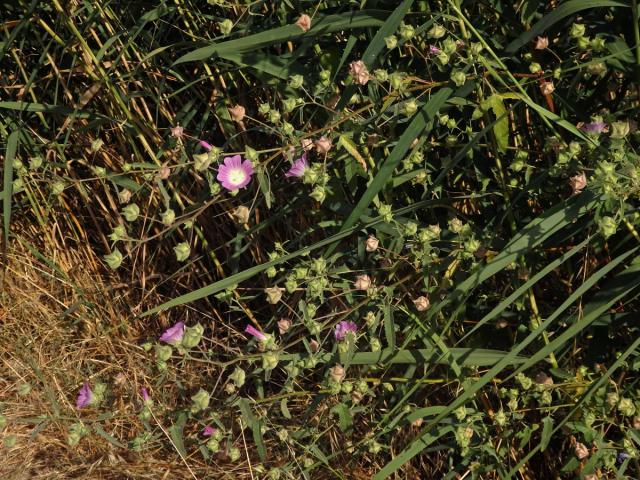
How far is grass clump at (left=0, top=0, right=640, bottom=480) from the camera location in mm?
1241

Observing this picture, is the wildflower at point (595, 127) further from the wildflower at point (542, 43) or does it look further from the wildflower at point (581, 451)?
the wildflower at point (581, 451)

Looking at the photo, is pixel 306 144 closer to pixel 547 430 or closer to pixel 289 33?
pixel 289 33

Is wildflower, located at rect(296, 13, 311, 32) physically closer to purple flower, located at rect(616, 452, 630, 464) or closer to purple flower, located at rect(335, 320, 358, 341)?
purple flower, located at rect(335, 320, 358, 341)

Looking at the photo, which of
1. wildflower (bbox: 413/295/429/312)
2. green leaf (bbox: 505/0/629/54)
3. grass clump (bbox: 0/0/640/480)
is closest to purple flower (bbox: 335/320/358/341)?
grass clump (bbox: 0/0/640/480)

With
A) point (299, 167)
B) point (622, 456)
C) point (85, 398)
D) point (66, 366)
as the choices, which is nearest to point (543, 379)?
point (622, 456)

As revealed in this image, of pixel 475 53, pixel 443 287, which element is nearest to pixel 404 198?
pixel 443 287

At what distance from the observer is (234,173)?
4.26 feet

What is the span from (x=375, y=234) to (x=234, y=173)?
1.04 feet

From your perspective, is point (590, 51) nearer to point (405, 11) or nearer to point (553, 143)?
point (553, 143)

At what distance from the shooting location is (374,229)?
144 centimetres

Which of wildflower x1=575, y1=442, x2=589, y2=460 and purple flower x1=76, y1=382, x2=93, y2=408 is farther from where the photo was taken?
purple flower x1=76, y1=382, x2=93, y2=408

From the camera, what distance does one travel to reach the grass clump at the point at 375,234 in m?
1.24

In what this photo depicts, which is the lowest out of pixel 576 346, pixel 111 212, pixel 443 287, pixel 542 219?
pixel 111 212

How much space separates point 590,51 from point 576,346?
0.54m
